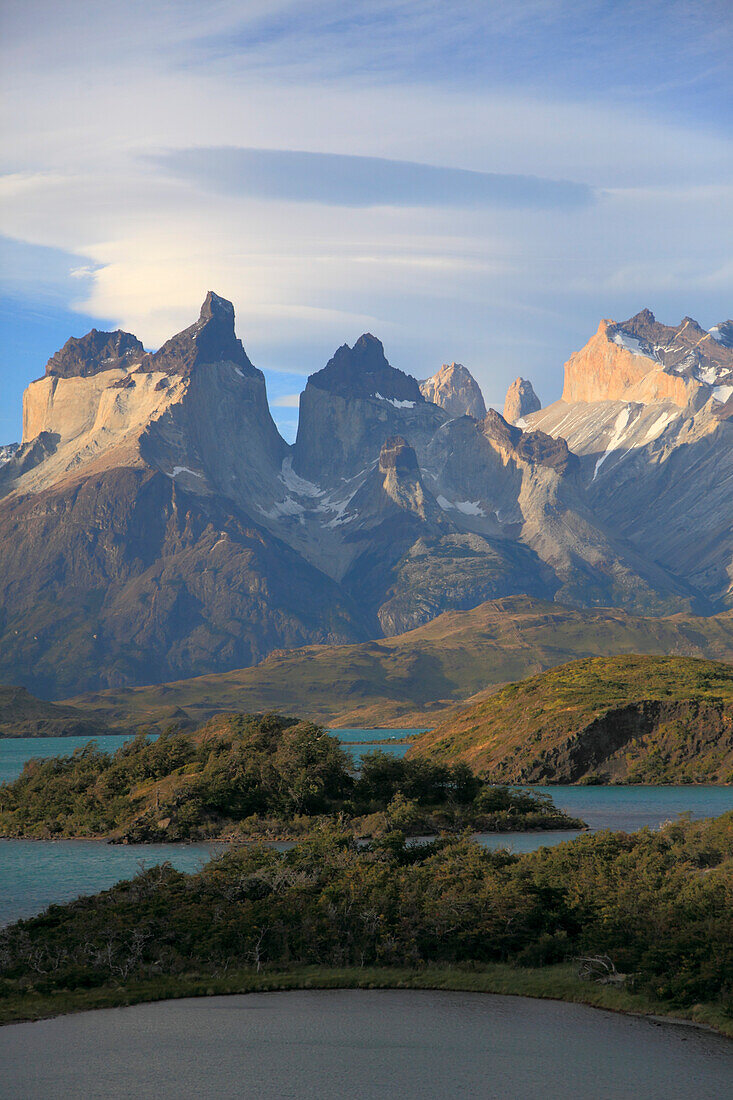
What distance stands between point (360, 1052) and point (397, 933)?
14.8 metres

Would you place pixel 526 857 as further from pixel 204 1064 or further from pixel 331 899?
pixel 204 1064

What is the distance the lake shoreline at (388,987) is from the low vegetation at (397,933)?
11 centimetres

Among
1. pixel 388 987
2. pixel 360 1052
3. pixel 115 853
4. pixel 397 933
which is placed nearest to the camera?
pixel 360 1052

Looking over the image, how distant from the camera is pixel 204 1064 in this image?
43.2m

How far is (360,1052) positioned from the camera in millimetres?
44781

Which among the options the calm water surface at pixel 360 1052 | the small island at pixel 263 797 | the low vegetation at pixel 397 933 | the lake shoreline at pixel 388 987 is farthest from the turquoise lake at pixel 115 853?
the calm water surface at pixel 360 1052

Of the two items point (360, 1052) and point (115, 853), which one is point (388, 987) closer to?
point (360, 1052)

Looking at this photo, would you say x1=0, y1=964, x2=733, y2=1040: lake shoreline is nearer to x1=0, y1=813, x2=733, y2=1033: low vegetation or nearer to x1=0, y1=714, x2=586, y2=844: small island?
x1=0, y1=813, x2=733, y2=1033: low vegetation

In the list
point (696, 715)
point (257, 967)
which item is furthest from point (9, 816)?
point (696, 715)

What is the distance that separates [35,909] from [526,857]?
34.1 meters

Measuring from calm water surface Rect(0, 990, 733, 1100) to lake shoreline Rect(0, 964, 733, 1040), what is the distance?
929 mm

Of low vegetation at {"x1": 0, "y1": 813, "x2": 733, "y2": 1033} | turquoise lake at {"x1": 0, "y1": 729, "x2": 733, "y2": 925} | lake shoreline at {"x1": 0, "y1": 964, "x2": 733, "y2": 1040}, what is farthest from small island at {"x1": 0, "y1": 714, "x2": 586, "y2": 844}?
lake shoreline at {"x1": 0, "y1": 964, "x2": 733, "y2": 1040}

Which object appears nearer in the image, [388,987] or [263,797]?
[388,987]

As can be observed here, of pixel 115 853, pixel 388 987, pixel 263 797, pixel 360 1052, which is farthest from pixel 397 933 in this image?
pixel 263 797
